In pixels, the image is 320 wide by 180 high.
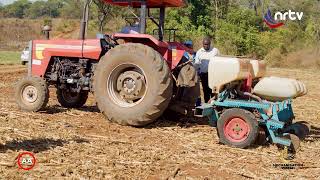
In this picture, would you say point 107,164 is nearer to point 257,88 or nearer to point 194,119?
Result: point 257,88

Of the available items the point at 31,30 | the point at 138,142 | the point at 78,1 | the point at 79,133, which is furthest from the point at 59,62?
the point at 31,30

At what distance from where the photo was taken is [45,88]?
354 inches

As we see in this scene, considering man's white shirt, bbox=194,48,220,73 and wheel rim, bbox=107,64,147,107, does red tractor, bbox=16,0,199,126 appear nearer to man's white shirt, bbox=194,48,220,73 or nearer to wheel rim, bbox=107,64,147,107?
wheel rim, bbox=107,64,147,107

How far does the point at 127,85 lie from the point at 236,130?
2.23m

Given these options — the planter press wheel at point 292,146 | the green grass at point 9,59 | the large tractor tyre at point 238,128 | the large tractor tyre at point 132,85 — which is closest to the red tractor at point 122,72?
the large tractor tyre at point 132,85

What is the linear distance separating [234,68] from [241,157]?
1530 millimetres

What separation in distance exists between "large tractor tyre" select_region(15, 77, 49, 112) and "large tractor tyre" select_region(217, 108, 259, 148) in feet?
11.7

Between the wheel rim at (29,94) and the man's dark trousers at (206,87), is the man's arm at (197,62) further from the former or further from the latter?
the wheel rim at (29,94)

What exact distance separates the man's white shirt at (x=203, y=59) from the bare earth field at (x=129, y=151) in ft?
3.37

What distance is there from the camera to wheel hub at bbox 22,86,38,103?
908cm

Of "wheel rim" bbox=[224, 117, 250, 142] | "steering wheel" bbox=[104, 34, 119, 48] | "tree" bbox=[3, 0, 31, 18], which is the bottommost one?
"wheel rim" bbox=[224, 117, 250, 142]

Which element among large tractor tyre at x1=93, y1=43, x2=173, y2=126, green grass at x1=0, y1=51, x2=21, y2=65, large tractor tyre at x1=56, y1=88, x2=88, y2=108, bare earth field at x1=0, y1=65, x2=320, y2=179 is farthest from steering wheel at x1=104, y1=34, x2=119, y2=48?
green grass at x1=0, y1=51, x2=21, y2=65

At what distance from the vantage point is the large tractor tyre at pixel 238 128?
6832mm

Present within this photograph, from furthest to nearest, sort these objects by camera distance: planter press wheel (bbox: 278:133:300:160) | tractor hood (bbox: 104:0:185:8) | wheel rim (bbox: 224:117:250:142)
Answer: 1. tractor hood (bbox: 104:0:185:8)
2. wheel rim (bbox: 224:117:250:142)
3. planter press wheel (bbox: 278:133:300:160)
